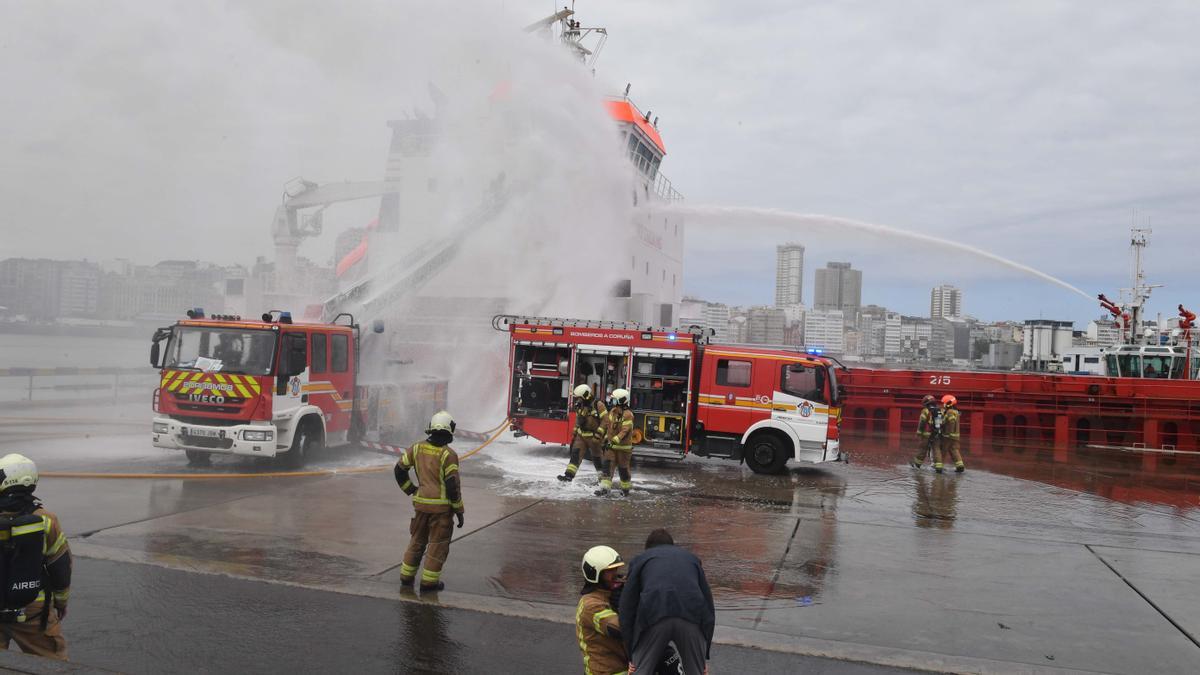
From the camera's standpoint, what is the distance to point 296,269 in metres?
23.5

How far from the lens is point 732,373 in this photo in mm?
13680

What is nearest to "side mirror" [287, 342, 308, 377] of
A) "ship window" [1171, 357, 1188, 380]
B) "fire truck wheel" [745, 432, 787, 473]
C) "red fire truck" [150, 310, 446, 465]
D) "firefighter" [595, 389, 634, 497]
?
"red fire truck" [150, 310, 446, 465]

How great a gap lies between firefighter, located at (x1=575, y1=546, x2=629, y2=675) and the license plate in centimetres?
914

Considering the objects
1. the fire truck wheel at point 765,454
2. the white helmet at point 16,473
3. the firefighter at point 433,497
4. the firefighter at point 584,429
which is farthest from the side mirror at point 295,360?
the white helmet at point 16,473

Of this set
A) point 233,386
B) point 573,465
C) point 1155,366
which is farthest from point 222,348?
point 1155,366

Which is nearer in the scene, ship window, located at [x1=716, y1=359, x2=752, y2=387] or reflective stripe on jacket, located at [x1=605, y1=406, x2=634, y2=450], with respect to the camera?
reflective stripe on jacket, located at [x1=605, y1=406, x2=634, y2=450]

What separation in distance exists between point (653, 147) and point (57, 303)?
20835 mm

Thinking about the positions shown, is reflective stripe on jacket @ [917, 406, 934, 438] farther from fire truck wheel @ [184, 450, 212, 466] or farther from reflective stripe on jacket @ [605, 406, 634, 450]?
fire truck wheel @ [184, 450, 212, 466]

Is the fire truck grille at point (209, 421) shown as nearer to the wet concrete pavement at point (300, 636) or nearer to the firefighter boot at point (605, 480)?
the wet concrete pavement at point (300, 636)

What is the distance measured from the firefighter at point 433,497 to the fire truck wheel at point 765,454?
8.06 meters

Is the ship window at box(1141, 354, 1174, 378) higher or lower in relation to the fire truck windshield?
higher

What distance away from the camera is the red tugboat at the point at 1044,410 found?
19422mm

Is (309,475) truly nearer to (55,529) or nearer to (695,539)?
(695,539)

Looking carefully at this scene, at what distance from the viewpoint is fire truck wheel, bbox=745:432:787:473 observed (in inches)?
530
